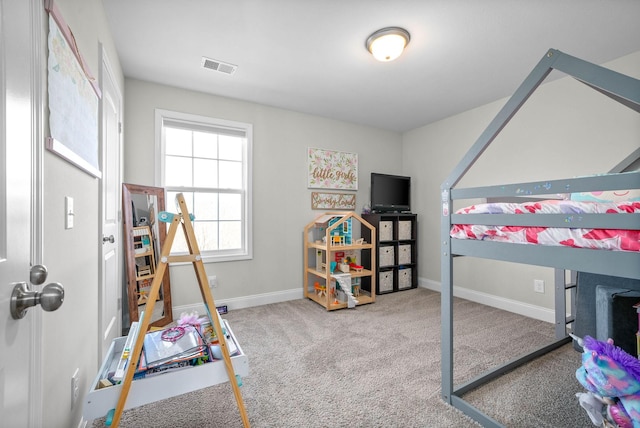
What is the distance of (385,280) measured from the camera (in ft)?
12.3

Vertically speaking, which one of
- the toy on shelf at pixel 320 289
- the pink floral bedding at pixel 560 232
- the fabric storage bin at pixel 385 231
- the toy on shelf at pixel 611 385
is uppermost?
the pink floral bedding at pixel 560 232

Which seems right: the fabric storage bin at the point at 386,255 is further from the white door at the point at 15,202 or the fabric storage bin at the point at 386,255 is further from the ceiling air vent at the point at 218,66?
the white door at the point at 15,202

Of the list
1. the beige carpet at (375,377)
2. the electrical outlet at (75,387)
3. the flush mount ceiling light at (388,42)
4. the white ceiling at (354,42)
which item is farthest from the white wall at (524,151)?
the electrical outlet at (75,387)

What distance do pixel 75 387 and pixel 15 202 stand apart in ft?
3.62

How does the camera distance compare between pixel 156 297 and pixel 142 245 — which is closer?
pixel 156 297

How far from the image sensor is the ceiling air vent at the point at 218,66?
7.88ft

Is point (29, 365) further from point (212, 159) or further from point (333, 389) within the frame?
point (212, 159)

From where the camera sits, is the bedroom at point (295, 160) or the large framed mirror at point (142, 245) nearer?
the bedroom at point (295, 160)

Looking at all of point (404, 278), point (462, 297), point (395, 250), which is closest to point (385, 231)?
point (395, 250)

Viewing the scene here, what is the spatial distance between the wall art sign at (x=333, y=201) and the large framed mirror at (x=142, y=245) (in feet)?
5.79

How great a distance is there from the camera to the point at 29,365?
733mm

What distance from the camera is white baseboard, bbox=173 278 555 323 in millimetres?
2836

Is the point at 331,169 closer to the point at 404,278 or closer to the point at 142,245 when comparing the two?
the point at 404,278

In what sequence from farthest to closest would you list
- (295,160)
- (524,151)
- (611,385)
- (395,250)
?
(395,250) < (295,160) < (524,151) < (611,385)
